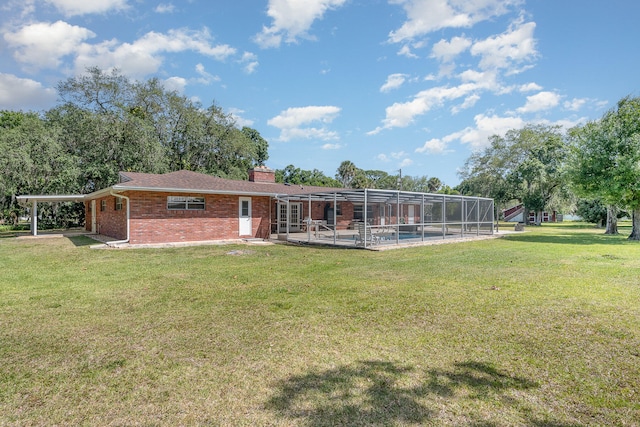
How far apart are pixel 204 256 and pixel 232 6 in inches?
418

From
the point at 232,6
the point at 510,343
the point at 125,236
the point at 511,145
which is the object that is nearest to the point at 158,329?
the point at 510,343

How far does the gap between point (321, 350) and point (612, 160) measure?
19708 mm

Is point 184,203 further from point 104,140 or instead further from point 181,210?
point 104,140

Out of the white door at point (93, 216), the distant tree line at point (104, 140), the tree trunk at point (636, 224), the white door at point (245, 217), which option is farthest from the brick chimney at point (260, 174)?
the tree trunk at point (636, 224)

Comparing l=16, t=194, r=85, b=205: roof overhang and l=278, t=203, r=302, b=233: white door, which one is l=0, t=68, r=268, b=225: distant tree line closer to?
l=16, t=194, r=85, b=205: roof overhang

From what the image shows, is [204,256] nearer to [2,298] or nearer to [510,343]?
[2,298]

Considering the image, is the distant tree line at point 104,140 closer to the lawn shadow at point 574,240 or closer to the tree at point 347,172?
the lawn shadow at point 574,240

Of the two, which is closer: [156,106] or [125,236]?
[125,236]

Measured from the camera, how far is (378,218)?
865 inches

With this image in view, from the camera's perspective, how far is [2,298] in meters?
5.56

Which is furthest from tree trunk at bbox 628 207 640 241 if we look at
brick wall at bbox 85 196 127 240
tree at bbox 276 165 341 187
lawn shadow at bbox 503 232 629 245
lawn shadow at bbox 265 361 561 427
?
tree at bbox 276 165 341 187

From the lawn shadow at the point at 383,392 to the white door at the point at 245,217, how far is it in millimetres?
13529

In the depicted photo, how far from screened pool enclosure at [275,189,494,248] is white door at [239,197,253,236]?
4.68 ft

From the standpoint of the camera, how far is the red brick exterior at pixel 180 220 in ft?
44.0
